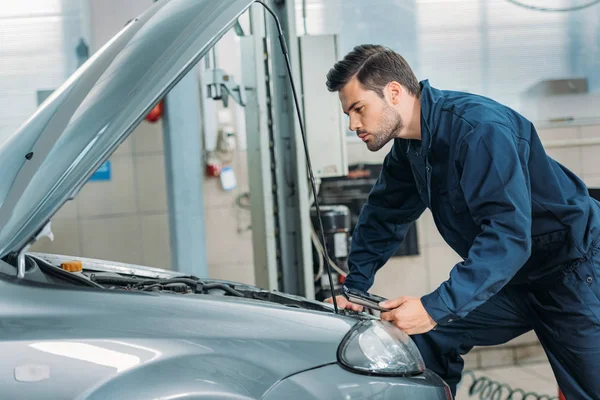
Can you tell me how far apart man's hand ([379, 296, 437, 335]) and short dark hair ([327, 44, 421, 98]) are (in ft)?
1.92

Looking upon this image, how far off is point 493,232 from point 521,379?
10.3ft

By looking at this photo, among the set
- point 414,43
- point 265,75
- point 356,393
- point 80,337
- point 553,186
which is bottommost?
point 356,393

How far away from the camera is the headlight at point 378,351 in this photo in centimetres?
149

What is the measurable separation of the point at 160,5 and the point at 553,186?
3.80 feet

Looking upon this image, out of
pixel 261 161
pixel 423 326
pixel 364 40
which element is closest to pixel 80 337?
pixel 423 326

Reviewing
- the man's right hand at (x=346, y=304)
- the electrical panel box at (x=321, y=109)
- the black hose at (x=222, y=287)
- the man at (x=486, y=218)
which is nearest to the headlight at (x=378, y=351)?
the man at (x=486, y=218)

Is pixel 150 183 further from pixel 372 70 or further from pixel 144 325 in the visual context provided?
pixel 144 325

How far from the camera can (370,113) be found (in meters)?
1.94

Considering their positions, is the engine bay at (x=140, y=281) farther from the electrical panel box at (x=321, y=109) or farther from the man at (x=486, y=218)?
the electrical panel box at (x=321, y=109)

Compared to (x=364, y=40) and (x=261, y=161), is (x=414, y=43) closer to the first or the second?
(x=364, y=40)

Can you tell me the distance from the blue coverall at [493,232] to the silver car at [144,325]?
33 cm

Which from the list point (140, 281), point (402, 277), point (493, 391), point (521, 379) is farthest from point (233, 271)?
point (140, 281)

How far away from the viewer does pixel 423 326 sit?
1.73 meters

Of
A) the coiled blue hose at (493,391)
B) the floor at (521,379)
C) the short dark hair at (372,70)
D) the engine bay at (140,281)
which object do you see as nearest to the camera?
the engine bay at (140,281)
